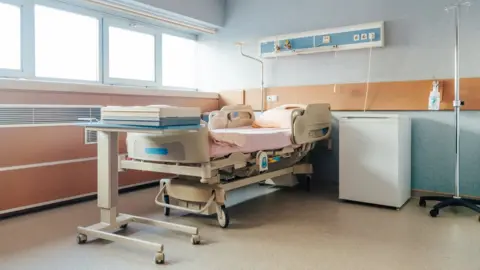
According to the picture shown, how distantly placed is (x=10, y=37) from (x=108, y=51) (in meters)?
1.06

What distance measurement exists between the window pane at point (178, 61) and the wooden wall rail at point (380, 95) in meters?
1.35

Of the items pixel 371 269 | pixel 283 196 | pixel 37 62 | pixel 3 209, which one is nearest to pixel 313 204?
pixel 283 196

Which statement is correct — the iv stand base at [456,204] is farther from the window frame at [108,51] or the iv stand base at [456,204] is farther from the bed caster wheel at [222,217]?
the window frame at [108,51]

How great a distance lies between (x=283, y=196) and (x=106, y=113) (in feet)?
7.37

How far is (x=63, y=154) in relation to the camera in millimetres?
3570

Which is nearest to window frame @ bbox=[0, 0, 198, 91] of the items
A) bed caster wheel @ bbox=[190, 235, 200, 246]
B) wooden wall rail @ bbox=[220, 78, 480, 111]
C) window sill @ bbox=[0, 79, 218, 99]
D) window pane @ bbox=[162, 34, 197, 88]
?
window pane @ bbox=[162, 34, 197, 88]

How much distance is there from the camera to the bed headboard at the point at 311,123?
12.2 feet

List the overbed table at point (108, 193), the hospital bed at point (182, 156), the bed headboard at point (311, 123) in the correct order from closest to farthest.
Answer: the hospital bed at point (182, 156), the overbed table at point (108, 193), the bed headboard at point (311, 123)

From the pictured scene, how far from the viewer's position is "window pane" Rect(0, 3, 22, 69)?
11.7 feet

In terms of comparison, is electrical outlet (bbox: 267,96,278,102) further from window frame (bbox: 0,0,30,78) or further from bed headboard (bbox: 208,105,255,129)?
window frame (bbox: 0,0,30,78)

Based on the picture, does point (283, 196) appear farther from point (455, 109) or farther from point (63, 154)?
point (63, 154)

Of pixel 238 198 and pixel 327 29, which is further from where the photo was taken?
pixel 327 29

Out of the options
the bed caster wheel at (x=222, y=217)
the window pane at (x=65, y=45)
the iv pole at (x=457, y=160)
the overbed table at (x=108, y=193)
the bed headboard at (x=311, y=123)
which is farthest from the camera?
the window pane at (x=65, y=45)

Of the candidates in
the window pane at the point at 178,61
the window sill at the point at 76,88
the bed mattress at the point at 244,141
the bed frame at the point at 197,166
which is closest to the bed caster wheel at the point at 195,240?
the bed frame at the point at 197,166
